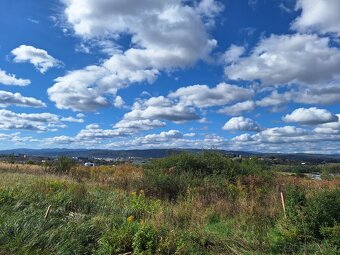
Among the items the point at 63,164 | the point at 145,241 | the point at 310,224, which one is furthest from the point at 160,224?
the point at 63,164

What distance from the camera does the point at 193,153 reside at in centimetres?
2584

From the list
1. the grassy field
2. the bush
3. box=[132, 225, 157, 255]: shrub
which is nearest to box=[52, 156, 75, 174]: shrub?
the grassy field

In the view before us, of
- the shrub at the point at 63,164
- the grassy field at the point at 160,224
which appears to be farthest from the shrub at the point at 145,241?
the shrub at the point at 63,164

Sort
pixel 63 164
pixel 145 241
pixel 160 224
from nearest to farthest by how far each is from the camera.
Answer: pixel 145 241 < pixel 160 224 < pixel 63 164

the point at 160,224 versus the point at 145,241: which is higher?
the point at 160,224

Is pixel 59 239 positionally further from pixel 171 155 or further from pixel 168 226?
pixel 171 155

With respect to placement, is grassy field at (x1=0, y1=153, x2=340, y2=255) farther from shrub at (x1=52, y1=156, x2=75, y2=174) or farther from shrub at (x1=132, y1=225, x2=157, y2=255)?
shrub at (x1=52, y1=156, x2=75, y2=174)

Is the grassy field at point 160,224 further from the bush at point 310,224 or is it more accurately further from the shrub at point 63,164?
the shrub at point 63,164

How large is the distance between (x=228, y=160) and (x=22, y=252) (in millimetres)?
18320

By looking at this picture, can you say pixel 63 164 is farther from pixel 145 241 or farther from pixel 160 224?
pixel 145 241

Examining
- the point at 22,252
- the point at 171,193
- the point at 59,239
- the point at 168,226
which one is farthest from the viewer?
the point at 171,193

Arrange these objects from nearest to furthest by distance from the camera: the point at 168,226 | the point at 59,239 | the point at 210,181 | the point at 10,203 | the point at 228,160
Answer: the point at 59,239, the point at 168,226, the point at 10,203, the point at 210,181, the point at 228,160

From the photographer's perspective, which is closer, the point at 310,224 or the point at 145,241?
the point at 145,241

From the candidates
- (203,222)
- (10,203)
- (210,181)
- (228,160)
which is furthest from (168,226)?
(228,160)
